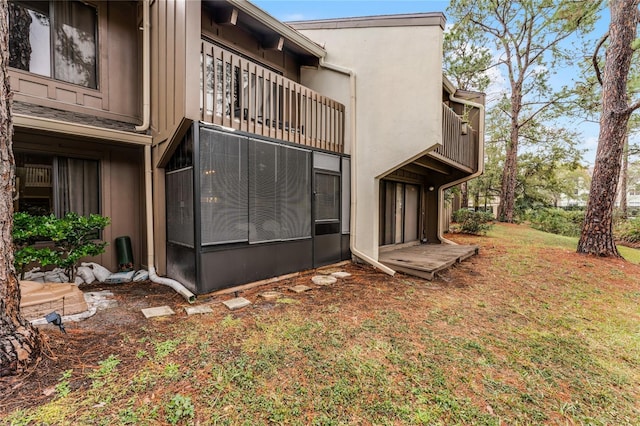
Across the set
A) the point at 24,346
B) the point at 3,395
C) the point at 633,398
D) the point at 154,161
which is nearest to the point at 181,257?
the point at 154,161

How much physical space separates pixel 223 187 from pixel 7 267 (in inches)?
94.8

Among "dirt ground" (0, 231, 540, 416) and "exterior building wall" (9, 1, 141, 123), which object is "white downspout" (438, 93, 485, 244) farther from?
"exterior building wall" (9, 1, 141, 123)

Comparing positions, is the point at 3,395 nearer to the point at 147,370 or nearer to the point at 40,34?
the point at 147,370

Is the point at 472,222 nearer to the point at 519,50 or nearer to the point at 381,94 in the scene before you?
the point at 381,94

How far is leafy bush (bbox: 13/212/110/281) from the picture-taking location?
3795 millimetres

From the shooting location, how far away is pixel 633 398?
87.5 inches

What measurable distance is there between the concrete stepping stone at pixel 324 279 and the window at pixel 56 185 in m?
4.17

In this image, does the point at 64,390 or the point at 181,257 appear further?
the point at 181,257

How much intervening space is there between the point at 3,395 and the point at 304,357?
2.16 metres

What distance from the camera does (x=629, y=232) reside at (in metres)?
12.0

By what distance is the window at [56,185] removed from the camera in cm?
459

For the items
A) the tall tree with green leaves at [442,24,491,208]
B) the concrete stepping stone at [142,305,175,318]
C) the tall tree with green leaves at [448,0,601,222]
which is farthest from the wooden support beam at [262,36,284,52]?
the tall tree with green leaves at [442,24,491,208]

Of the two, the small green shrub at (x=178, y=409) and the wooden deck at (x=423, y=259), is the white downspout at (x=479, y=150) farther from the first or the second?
the small green shrub at (x=178, y=409)

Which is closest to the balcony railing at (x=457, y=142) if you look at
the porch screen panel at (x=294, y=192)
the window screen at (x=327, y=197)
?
the window screen at (x=327, y=197)
